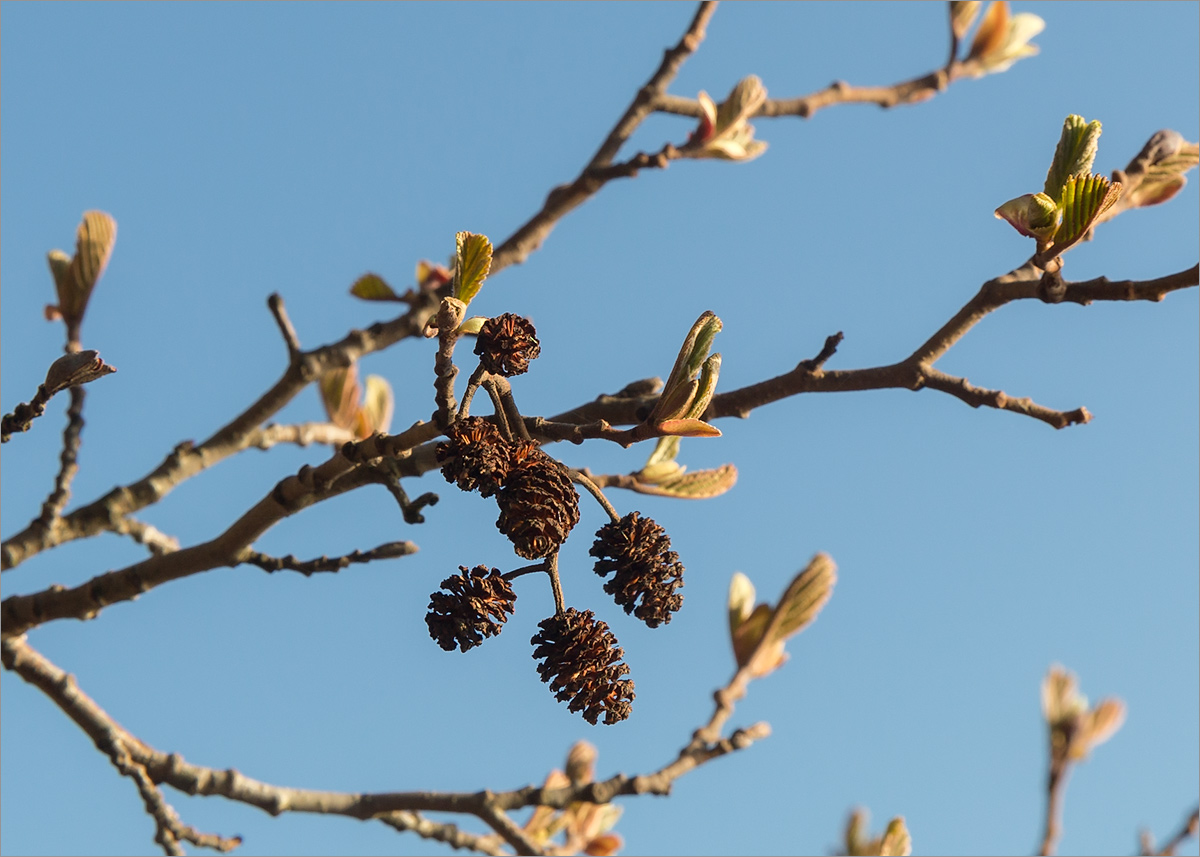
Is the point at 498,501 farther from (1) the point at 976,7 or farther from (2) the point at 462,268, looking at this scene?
(1) the point at 976,7

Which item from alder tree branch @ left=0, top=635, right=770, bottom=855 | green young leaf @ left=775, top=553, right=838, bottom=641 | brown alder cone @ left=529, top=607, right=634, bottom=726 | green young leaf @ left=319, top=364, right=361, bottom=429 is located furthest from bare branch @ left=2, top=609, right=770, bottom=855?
brown alder cone @ left=529, top=607, right=634, bottom=726

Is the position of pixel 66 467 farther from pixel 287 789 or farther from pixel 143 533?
pixel 287 789

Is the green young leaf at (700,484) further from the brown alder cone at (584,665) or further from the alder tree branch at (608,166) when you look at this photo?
the alder tree branch at (608,166)

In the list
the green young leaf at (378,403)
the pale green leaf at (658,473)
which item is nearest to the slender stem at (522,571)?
the pale green leaf at (658,473)

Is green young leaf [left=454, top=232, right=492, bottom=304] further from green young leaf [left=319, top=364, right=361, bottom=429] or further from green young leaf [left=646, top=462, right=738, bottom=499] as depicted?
green young leaf [left=319, top=364, right=361, bottom=429]

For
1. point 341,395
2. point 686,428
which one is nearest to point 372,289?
point 341,395
